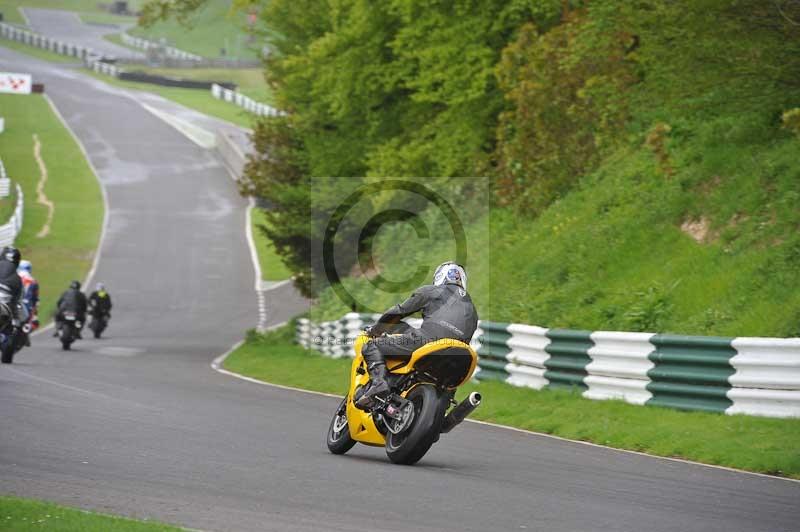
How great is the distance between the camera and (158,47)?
389ft

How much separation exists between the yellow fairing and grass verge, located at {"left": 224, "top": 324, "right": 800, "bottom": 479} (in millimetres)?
2582

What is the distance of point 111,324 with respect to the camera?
40969 mm

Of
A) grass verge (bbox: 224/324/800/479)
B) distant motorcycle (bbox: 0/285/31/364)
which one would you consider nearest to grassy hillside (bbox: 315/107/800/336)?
grass verge (bbox: 224/324/800/479)

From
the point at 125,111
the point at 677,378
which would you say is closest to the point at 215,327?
the point at 677,378

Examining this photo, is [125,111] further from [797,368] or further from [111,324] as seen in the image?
[797,368]

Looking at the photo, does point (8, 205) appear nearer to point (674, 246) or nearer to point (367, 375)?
point (674, 246)

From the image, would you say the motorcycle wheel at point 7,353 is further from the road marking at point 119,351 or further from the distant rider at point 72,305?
the distant rider at point 72,305

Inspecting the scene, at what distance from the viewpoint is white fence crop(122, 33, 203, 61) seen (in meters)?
115

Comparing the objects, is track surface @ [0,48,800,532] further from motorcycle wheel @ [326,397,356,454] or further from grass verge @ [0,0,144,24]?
grass verge @ [0,0,144,24]

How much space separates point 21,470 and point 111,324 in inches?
1264

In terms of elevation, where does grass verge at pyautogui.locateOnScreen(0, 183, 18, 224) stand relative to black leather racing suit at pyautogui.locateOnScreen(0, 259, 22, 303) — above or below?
below

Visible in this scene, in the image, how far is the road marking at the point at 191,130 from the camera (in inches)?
3142

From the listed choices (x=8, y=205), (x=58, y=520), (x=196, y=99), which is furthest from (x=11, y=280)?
(x=196, y=99)

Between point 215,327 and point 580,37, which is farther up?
point 580,37
